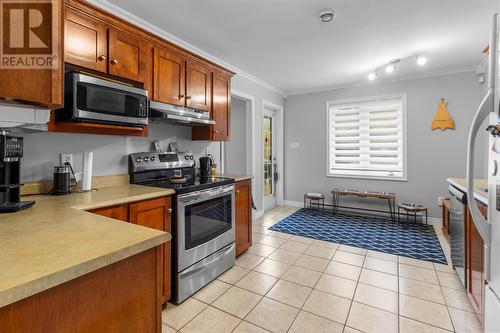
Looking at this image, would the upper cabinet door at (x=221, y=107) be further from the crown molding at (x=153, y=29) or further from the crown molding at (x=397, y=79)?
the crown molding at (x=397, y=79)

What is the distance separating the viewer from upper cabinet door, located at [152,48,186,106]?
7.51 ft

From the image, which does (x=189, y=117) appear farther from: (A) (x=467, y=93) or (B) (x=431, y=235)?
(A) (x=467, y=93)

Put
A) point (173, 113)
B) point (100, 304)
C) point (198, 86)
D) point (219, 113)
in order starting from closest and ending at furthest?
point (100, 304) < point (173, 113) < point (198, 86) < point (219, 113)

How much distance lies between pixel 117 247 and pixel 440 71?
16.4 feet

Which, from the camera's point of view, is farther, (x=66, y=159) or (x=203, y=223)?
(x=203, y=223)

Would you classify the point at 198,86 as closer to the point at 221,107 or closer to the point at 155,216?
the point at 221,107

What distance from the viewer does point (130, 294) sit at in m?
0.88

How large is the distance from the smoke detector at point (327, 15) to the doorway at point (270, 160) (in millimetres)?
2694

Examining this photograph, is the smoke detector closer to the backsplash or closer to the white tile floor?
the backsplash

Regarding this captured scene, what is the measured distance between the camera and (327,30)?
2.65 m

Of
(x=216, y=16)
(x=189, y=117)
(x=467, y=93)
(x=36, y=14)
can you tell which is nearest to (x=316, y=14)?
(x=216, y=16)

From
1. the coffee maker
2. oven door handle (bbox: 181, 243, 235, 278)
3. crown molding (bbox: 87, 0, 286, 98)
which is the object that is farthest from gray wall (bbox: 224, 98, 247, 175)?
the coffee maker

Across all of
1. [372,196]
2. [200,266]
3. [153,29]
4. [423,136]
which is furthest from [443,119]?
[153,29]

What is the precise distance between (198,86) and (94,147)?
123 cm
